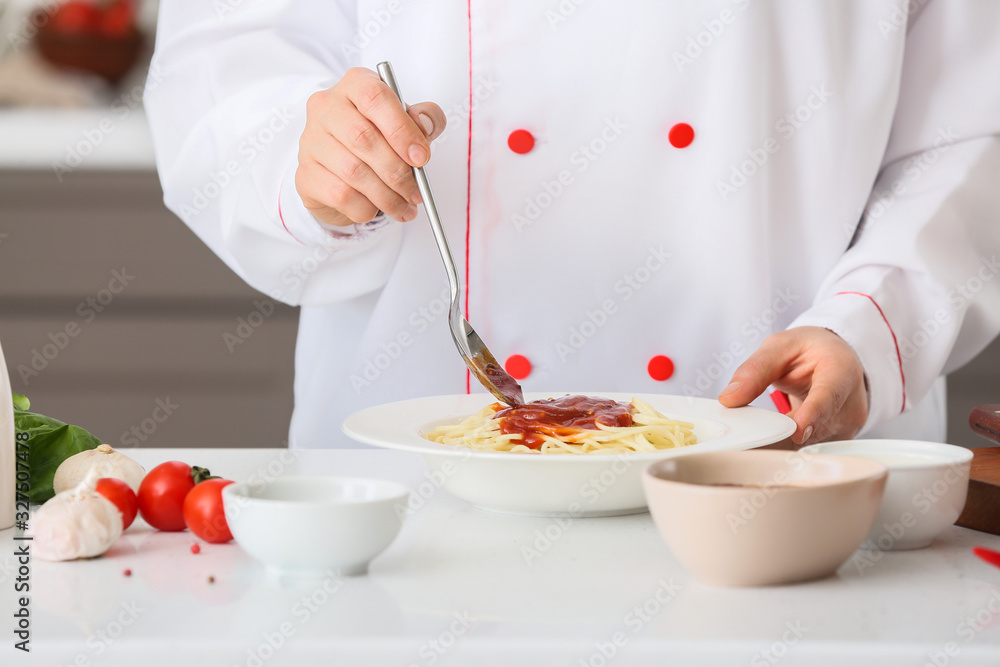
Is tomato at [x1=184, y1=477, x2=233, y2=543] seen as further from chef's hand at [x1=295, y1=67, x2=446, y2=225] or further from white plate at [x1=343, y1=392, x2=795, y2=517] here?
chef's hand at [x1=295, y1=67, x2=446, y2=225]

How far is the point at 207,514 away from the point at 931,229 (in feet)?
3.11

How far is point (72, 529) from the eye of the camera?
738 mm

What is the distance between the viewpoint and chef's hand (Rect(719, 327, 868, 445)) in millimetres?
1010

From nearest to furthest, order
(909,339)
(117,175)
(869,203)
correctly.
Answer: (909,339), (869,203), (117,175)

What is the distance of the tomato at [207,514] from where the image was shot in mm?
776

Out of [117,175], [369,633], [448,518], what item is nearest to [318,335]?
[448,518]

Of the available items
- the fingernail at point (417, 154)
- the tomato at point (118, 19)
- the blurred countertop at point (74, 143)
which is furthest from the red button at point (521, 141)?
the tomato at point (118, 19)

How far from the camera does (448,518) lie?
868 mm

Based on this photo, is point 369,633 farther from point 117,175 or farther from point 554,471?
point 117,175

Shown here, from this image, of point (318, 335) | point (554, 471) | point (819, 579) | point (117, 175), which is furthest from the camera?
point (117, 175)

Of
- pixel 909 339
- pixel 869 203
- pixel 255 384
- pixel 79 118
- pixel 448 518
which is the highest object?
pixel 79 118

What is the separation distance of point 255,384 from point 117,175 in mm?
603

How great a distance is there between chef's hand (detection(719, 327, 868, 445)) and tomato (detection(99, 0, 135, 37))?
2057 mm

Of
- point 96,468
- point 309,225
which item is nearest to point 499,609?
point 96,468
